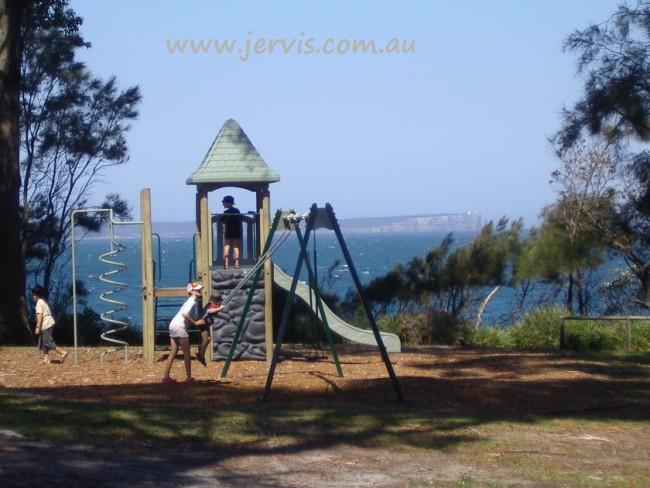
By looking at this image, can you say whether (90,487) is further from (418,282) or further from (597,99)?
(418,282)

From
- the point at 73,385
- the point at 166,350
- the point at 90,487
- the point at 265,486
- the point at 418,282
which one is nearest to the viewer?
the point at 90,487

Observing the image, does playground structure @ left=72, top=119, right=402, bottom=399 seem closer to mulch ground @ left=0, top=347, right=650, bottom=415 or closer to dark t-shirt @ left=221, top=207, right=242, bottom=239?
dark t-shirt @ left=221, top=207, right=242, bottom=239

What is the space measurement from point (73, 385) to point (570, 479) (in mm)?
6910

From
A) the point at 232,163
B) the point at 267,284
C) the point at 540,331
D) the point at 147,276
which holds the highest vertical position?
the point at 232,163

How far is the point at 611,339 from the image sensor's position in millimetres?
19391

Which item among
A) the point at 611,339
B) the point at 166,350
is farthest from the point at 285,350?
the point at 611,339

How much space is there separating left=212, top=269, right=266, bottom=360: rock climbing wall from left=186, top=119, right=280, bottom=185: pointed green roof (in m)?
1.34

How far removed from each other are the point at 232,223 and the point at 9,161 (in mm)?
5566

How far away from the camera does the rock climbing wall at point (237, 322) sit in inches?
585

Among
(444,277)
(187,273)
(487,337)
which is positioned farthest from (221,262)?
(187,273)

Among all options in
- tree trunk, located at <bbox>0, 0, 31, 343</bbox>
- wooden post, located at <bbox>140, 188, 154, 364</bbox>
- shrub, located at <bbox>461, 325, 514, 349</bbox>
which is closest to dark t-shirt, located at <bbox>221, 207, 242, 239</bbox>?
wooden post, located at <bbox>140, 188, 154, 364</bbox>

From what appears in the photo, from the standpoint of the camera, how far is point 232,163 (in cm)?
1529

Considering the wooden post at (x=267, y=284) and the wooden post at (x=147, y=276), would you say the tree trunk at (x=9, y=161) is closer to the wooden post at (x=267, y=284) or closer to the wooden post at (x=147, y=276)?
the wooden post at (x=147, y=276)

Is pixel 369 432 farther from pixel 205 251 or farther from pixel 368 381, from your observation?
pixel 205 251
